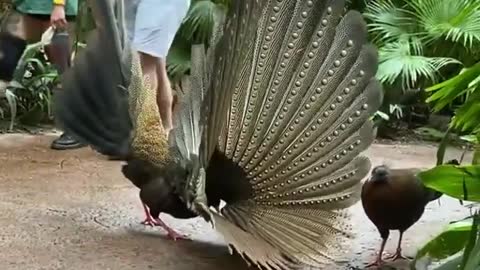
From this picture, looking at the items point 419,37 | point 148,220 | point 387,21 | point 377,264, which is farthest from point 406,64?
point 377,264

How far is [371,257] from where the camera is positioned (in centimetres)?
353

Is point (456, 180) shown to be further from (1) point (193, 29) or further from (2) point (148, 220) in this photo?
(1) point (193, 29)

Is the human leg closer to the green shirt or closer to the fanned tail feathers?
the fanned tail feathers

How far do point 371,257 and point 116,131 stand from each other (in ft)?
3.88

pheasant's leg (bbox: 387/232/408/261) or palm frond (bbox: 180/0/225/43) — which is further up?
palm frond (bbox: 180/0/225/43)

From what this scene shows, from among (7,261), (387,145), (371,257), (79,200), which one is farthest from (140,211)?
(387,145)

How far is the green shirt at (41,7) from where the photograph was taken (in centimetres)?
589

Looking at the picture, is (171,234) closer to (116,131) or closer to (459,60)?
(116,131)

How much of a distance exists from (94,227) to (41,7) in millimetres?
2535

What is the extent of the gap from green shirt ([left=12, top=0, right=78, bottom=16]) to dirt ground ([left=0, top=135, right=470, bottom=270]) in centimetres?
115

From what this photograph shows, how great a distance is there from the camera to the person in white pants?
4.48m

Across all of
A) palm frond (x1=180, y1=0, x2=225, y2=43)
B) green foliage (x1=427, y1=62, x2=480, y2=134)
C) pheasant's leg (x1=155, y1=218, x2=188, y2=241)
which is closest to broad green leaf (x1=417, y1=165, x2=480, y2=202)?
green foliage (x1=427, y1=62, x2=480, y2=134)

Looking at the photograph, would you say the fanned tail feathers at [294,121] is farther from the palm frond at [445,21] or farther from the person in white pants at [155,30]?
the palm frond at [445,21]

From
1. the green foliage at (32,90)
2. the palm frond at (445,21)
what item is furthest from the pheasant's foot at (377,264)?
the green foliage at (32,90)
